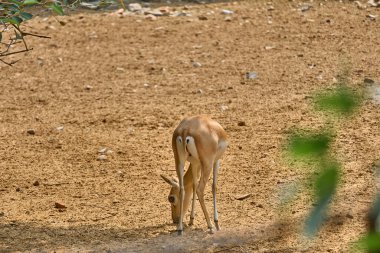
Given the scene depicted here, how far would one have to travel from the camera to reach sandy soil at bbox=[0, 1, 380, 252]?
17.6 ft

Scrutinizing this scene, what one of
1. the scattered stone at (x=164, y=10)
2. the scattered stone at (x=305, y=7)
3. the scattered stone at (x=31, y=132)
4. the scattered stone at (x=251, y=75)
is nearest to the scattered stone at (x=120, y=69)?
the scattered stone at (x=251, y=75)

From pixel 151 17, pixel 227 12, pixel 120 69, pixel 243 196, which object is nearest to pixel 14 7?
pixel 243 196

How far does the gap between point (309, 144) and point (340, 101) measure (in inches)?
2.4

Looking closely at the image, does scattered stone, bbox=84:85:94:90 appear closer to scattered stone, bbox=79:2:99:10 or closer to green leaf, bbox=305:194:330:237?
scattered stone, bbox=79:2:99:10

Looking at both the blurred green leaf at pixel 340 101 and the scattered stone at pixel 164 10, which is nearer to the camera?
the blurred green leaf at pixel 340 101

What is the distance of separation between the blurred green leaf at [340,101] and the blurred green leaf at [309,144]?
3 centimetres

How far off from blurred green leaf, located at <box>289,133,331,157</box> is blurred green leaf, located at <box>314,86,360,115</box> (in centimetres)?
3

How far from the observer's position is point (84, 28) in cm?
1079

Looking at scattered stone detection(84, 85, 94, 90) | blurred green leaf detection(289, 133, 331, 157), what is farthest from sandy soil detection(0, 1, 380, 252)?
blurred green leaf detection(289, 133, 331, 157)

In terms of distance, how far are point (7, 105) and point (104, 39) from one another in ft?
7.14

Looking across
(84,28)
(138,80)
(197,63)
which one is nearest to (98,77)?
(138,80)

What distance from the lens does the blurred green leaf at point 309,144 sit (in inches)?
36.4

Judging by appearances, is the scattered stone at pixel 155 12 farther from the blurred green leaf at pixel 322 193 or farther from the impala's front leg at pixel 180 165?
the blurred green leaf at pixel 322 193

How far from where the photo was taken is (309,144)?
935mm
